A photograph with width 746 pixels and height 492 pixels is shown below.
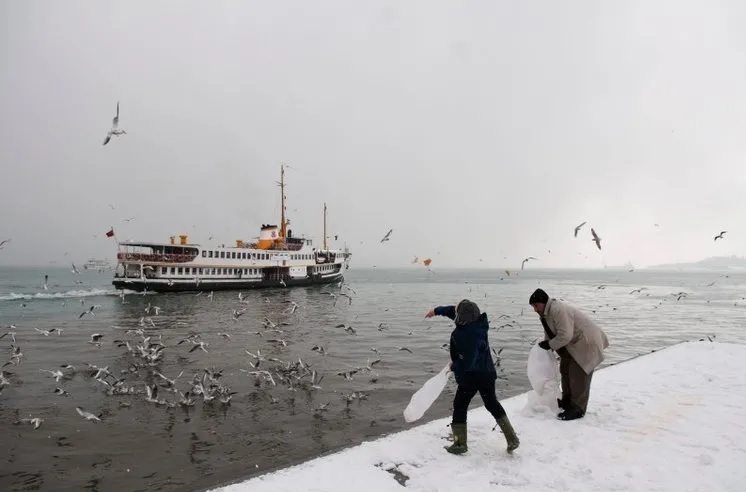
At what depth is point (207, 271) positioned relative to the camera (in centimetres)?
4706

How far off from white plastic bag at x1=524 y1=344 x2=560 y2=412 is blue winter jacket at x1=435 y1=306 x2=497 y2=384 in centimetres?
170

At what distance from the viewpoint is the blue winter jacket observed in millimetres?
4883

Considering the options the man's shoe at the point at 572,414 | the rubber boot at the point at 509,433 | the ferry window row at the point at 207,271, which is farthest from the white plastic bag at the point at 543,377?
the ferry window row at the point at 207,271

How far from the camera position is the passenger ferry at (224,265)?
43.3 meters

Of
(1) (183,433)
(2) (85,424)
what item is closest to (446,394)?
(1) (183,433)

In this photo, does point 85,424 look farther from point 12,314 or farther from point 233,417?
point 12,314

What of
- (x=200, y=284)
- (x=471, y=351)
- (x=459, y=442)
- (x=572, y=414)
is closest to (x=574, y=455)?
(x=572, y=414)

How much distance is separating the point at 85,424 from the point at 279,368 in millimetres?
5537

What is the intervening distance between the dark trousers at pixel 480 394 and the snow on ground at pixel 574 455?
0.52 metres

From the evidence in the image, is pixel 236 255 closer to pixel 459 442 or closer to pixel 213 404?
pixel 213 404

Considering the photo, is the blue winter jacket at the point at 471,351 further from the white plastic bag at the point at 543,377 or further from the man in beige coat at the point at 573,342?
the white plastic bag at the point at 543,377

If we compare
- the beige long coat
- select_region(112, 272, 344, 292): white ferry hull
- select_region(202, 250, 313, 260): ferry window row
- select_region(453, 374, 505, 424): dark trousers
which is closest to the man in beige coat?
the beige long coat

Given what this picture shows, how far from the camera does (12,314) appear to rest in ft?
101

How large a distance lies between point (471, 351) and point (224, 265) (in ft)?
157
